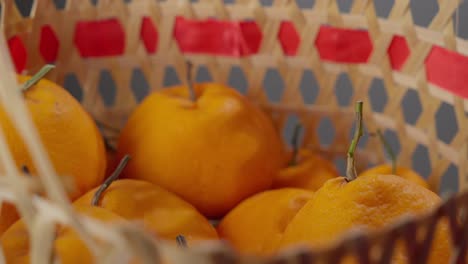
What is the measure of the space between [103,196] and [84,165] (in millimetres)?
38

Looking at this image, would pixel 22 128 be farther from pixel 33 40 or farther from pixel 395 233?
pixel 33 40

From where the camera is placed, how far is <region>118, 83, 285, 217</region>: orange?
469mm

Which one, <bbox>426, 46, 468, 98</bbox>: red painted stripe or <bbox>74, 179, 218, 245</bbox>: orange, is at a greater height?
<bbox>426, 46, 468, 98</bbox>: red painted stripe

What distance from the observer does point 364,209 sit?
0.32 meters

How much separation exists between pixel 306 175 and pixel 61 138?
0.69 ft

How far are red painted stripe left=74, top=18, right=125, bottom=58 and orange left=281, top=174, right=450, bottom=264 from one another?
0.32m

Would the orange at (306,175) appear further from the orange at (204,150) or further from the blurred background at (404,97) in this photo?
the blurred background at (404,97)

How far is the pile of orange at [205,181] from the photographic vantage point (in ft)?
1.05

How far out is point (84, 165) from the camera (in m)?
0.43

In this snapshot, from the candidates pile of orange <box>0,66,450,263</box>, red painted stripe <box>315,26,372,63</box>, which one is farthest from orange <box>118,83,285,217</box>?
red painted stripe <box>315,26,372,63</box>

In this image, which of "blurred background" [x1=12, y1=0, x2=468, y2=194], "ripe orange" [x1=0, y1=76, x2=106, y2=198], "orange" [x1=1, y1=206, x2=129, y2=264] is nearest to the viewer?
"orange" [x1=1, y1=206, x2=129, y2=264]

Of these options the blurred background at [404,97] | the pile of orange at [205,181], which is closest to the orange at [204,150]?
the pile of orange at [205,181]

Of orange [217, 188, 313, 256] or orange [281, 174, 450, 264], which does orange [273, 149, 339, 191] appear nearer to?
orange [217, 188, 313, 256]

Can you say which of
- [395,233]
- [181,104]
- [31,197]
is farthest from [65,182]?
[181,104]
